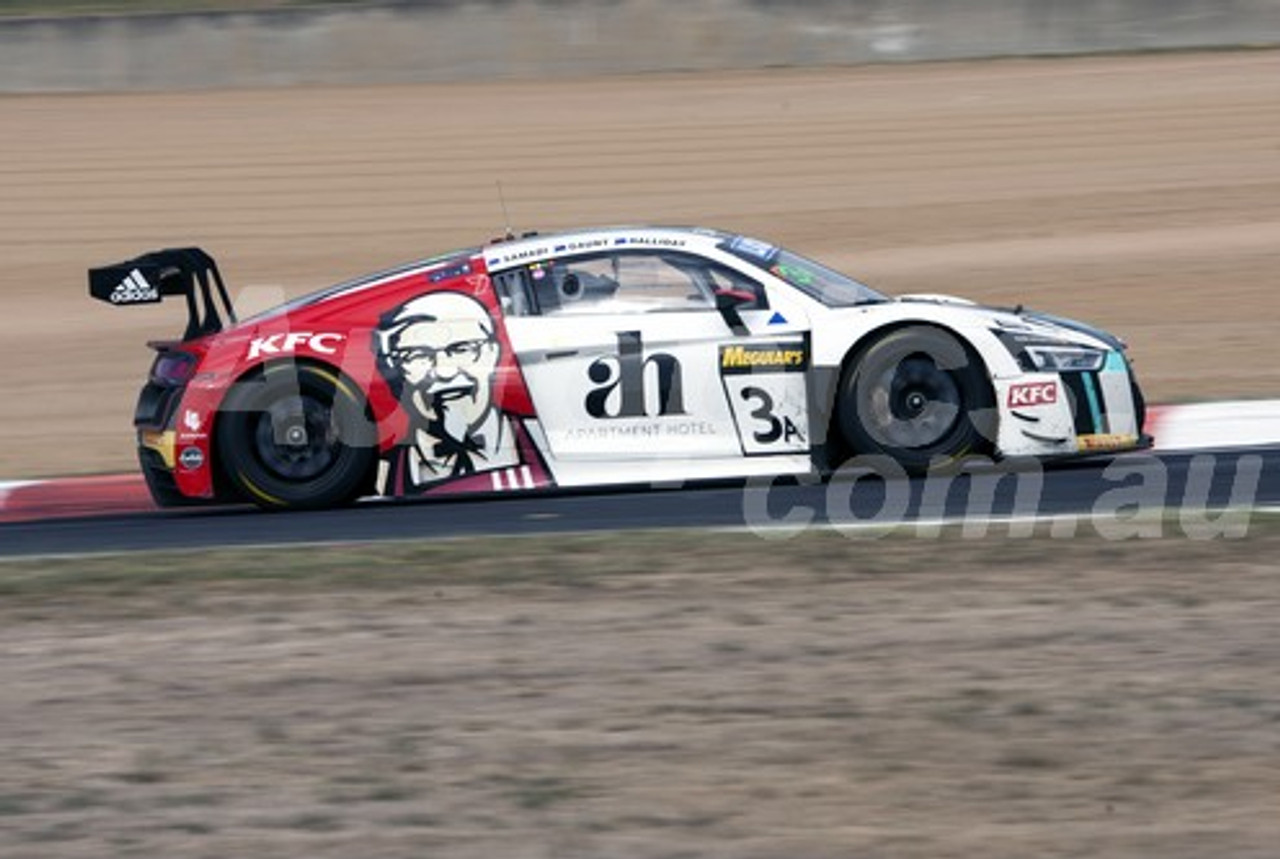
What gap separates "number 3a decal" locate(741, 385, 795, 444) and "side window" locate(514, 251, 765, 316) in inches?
21.4

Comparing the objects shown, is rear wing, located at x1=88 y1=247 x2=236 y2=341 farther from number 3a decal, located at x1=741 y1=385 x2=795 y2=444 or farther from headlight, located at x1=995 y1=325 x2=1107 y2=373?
headlight, located at x1=995 y1=325 x2=1107 y2=373

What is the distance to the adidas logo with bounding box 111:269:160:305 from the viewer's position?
38.3ft

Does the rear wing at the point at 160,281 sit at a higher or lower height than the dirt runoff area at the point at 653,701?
higher

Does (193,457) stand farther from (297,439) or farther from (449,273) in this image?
(449,273)

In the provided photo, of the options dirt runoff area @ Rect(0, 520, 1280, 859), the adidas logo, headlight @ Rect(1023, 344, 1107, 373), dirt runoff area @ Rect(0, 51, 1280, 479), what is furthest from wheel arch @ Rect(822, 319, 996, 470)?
dirt runoff area @ Rect(0, 51, 1280, 479)

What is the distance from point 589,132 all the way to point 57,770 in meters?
18.8

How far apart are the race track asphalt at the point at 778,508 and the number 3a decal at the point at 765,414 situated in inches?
9.7

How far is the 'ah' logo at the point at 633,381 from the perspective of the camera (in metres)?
11.2

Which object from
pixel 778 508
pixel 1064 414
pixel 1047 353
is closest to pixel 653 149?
pixel 1047 353

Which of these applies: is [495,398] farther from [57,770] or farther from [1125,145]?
[1125,145]

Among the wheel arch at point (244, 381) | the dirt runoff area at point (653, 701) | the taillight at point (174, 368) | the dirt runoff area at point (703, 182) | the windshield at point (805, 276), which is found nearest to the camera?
the dirt runoff area at point (653, 701)

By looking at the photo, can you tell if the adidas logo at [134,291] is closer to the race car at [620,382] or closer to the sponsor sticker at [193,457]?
the race car at [620,382]

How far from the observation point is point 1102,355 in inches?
444

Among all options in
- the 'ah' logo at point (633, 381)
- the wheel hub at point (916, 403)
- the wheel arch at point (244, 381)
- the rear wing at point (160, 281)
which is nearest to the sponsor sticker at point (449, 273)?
the wheel arch at point (244, 381)
